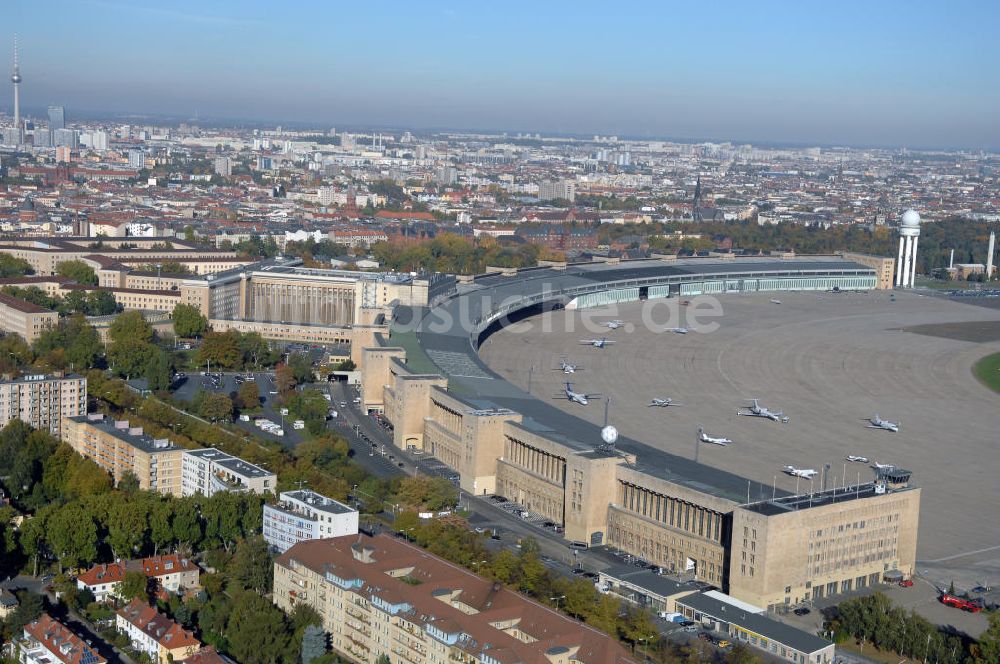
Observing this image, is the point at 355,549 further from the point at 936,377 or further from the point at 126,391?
the point at 936,377

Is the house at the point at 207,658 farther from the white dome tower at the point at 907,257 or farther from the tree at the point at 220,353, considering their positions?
the white dome tower at the point at 907,257

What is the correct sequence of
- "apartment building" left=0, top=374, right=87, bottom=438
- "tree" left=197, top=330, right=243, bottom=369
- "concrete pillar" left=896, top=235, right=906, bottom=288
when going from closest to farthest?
1. "apartment building" left=0, top=374, right=87, bottom=438
2. "tree" left=197, top=330, right=243, bottom=369
3. "concrete pillar" left=896, top=235, right=906, bottom=288

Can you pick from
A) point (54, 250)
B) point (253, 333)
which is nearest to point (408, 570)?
point (253, 333)

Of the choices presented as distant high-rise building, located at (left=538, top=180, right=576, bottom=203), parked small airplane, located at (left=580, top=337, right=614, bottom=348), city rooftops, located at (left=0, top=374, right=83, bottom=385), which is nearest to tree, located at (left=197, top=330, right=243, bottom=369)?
city rooftops, located at (left=0, top=374, right=83, bottom=385)

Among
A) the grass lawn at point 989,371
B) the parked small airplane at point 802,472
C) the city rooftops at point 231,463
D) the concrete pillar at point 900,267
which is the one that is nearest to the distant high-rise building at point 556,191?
the concrete pillar at point 900,267

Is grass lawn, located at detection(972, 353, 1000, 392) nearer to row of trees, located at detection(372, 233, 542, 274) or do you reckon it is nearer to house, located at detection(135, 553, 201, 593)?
row of trees, located at detection(372, 233, 542, 274)
